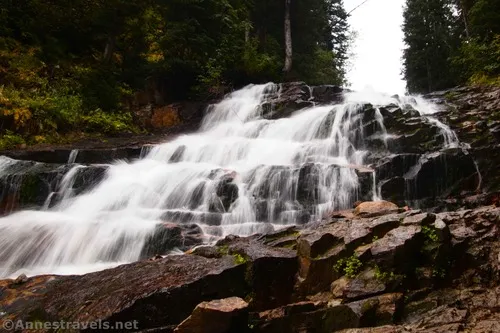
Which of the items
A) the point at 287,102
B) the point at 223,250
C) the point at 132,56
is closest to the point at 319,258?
the point at 223,250

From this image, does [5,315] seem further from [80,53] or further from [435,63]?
[435,63]

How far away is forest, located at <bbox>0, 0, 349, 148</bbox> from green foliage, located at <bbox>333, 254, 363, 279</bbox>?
36.5 feet

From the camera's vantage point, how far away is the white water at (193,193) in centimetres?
682

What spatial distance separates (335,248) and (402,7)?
35.1 metres

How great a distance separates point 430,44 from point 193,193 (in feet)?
80.0

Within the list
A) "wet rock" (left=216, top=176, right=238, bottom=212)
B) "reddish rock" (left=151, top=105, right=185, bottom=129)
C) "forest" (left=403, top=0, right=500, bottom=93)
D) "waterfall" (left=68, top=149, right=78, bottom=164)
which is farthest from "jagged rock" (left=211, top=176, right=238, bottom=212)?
"forest" (left=403, top=0, right=500, bottom=93)

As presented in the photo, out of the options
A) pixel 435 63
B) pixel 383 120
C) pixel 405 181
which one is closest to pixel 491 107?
pixel 383 120

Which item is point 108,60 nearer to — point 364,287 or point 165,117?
point 165,117

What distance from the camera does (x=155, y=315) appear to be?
4051 millimetres

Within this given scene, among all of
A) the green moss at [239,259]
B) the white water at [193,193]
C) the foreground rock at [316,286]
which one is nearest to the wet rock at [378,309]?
the foreground rock at [316,286]

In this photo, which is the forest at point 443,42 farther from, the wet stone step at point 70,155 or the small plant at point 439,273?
the wet stone step at point 70,155

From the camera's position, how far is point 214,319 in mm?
3617

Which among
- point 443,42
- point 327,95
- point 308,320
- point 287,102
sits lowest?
point 308,320

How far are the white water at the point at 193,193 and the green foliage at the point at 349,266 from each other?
2.64 m
